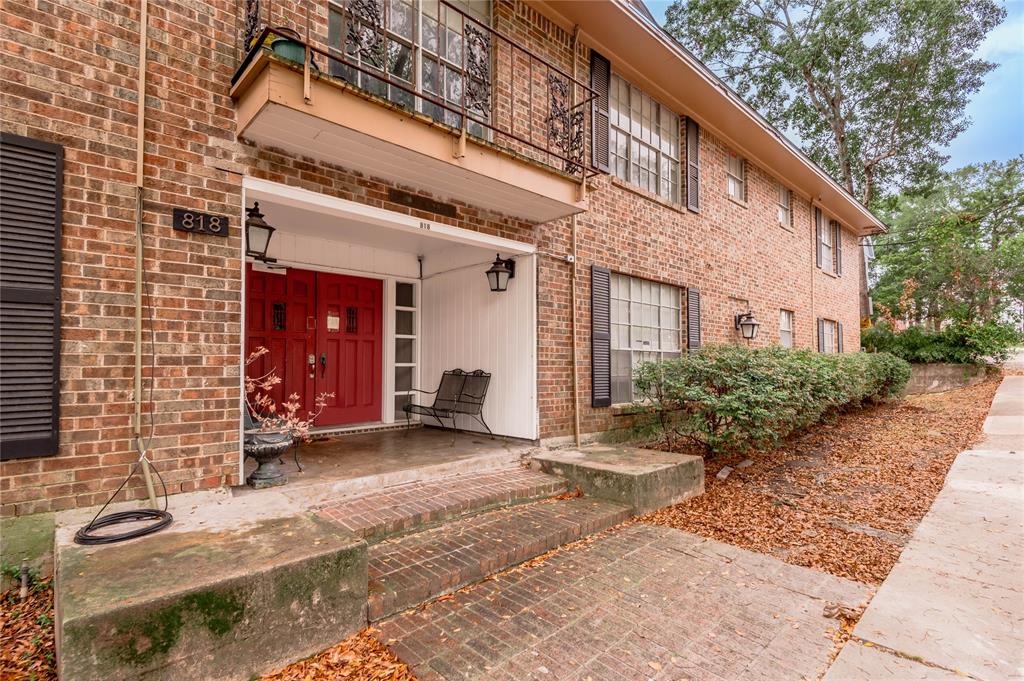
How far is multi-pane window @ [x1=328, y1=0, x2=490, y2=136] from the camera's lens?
438 centimetres

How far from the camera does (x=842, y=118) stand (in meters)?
18.5

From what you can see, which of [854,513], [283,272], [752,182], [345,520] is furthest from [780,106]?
[345,520]

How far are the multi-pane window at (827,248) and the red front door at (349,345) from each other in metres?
12.0

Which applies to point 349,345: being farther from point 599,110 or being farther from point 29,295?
point 599,110

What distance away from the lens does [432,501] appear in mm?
4016

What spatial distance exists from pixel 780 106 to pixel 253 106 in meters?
21.2

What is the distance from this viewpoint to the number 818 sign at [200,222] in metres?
3.37

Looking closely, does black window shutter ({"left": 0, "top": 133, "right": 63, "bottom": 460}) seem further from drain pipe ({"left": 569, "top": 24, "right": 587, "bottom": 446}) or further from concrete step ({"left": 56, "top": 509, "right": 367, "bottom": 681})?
drain pipe ({"left": 569, "top": 24, "right": 587, "bottom": 446})

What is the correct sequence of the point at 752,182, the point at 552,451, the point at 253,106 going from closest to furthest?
the point at 253,106
the point at 552,451
the point at 752,182

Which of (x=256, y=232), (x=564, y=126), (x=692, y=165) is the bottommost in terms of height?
(x=256, y=232)

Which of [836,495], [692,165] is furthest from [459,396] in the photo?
[692,165]

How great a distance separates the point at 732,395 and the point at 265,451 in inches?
187

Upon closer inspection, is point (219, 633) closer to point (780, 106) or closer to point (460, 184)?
point (460, 184)

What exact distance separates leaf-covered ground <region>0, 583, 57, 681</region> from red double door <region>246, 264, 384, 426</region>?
3145mm
